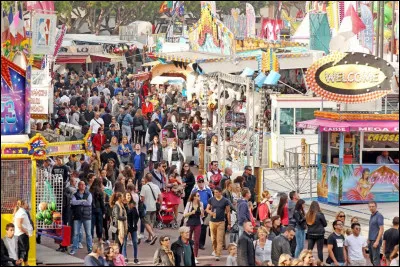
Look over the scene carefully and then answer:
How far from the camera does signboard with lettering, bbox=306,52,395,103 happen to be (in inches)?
1107

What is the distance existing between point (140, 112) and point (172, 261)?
19726 millimetres

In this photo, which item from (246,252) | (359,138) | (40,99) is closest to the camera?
(246,252)

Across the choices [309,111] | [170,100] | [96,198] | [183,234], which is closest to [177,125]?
[309,111]

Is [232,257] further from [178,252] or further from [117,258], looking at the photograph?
[117,258]

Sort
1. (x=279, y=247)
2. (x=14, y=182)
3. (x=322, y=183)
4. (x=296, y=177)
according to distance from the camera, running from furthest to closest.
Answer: (x=296, y=177)
(x=322, y=183)
(x=14, y=182)
(x=279, y=247)

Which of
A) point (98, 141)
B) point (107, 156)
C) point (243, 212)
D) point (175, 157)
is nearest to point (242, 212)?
point (243, 212)

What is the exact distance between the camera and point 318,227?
23.9 metres

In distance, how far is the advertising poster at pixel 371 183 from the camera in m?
28.0

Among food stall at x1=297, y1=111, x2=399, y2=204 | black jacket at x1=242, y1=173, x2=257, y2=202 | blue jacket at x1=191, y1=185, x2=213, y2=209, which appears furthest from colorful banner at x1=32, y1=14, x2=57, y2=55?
blue jacket at x1=191, y1=185, x2=213, y2=209

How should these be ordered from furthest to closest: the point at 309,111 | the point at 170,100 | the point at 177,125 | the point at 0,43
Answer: the point at 170,100 → the point at 177,125 → the point at 309,111 → the point at 0,43

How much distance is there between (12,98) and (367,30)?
17.2m

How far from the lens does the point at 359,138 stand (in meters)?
28.1

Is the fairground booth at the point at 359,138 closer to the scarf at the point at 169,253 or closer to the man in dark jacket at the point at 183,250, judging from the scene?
the man in dark jacket at the point at 183,250

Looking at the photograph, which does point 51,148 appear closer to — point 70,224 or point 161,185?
point 70,224
